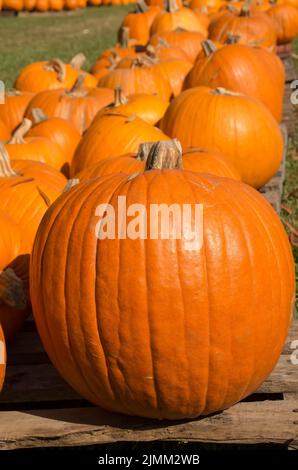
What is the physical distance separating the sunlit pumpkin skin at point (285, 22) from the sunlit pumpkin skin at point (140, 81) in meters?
4.71

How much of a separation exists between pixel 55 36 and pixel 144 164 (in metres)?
12.8

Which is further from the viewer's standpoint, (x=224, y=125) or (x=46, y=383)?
(x=224, y=125)

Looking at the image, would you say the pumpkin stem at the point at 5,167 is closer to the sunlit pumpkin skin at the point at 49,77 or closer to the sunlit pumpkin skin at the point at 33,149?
the sunlit pumpkin skin at the point at 33,149

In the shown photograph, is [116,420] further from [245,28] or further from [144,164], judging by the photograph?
[245,28]

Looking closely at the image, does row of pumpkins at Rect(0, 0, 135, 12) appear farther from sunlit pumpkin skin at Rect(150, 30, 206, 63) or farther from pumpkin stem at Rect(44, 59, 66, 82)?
pumpkin stem at Rect(44, 59, 66, 82)

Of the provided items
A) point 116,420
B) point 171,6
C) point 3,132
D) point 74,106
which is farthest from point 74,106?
point 171,6

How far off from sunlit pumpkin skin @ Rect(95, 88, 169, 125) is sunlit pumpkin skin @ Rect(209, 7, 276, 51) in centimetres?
317

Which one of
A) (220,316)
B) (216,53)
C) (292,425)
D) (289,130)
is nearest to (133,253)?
(220,316)

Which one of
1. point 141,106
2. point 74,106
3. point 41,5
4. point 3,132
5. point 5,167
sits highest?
point 5,167

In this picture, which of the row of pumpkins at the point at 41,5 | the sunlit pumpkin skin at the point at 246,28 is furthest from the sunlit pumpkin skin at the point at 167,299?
the row of pumpkins at the point at 41,5

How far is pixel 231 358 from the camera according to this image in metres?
2.17

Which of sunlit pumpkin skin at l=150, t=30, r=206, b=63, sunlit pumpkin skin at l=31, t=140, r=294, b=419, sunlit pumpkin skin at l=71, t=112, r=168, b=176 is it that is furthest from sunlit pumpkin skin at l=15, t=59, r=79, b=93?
sunlit pumpkin skin at l=31, t=140, r=294, b=419

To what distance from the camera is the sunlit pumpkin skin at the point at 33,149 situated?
12.5 feet

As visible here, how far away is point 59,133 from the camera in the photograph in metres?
4.24
